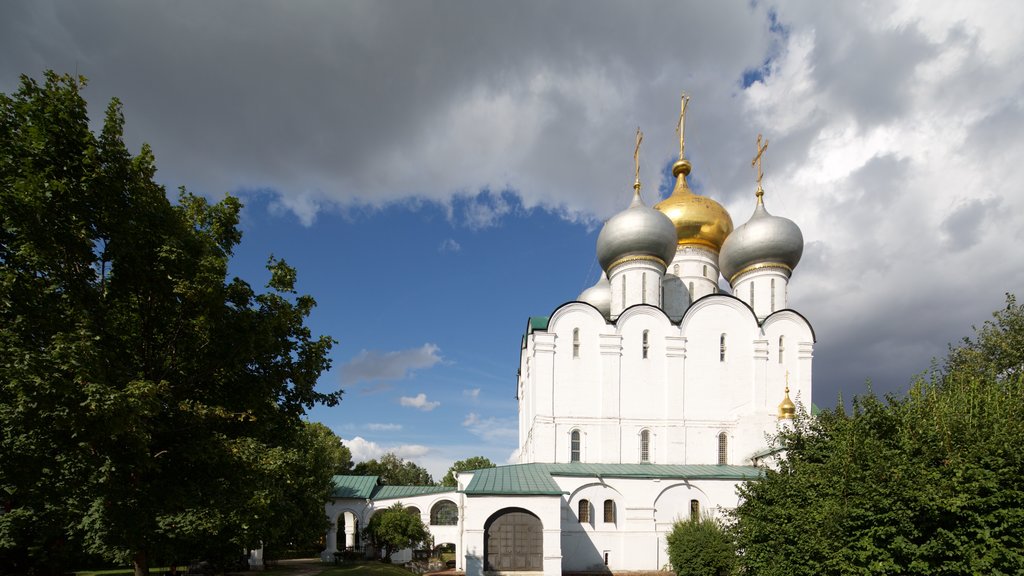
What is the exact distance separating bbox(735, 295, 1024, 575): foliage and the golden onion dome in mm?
20225

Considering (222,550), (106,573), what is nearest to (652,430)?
(222,550)

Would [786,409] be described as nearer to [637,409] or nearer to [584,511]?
[637,409]

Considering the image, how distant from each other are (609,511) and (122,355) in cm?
1861

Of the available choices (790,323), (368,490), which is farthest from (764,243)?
(368,490)

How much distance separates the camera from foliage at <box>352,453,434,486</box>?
4816 centimetres

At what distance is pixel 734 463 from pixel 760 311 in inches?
301

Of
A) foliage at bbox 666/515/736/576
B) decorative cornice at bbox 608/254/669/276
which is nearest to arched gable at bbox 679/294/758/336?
decorative cornice at bbox 608/254/669/276

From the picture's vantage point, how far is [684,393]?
2592 centimetres

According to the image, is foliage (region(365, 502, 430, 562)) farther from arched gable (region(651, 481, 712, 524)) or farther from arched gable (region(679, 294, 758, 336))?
arched gable (region(679, 294, 758, 336))

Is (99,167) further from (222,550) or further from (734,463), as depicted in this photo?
(734,463)

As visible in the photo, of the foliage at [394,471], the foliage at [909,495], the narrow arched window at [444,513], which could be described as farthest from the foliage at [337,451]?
the foliage at [909,495]

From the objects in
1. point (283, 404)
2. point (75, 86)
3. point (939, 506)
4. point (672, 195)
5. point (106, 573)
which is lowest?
point (106, 573)

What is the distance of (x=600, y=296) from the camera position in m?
32.1

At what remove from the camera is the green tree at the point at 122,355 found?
7785 mm
